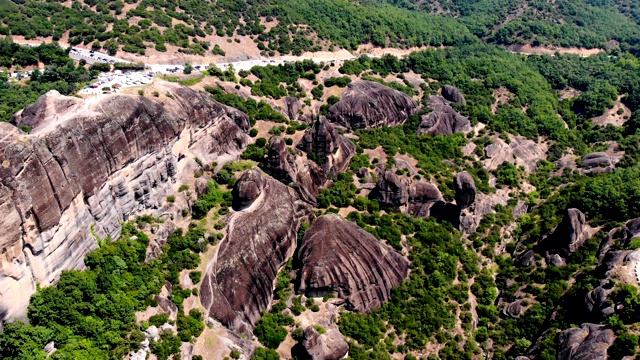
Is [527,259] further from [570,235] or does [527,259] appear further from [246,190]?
[246,190]

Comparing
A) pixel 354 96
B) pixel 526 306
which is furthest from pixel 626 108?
pixel 526 306

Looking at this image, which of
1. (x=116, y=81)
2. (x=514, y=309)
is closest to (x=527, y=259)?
(x=514, y=309)

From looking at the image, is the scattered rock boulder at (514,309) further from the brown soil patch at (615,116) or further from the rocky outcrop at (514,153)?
the brown soil patch at (615,116)

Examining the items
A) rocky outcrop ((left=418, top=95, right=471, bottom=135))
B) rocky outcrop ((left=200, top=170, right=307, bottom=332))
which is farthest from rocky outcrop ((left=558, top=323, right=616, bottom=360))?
rocky outcrop ((left=418, top=95, right=471, bottom=135))

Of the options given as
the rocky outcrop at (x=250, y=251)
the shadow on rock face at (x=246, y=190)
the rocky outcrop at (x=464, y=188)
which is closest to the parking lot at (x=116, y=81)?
the shadow on rock face at (x=246, y=190)

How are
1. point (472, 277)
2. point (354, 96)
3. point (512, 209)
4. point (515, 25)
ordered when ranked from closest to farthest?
point (472, 277), point (512, 209), point (354, 96), point (515, 25)

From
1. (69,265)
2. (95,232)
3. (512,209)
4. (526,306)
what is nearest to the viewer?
(69,265)

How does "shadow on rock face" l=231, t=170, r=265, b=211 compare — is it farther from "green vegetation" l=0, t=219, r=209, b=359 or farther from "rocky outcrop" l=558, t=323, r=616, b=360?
"rocky outcrop" l=558, t=323, r=616, b=360

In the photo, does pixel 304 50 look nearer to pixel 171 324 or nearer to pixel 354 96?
pixel 354 96
